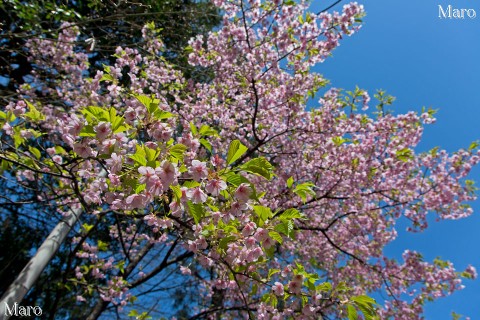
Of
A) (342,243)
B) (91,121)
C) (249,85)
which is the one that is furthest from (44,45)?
(342,243)

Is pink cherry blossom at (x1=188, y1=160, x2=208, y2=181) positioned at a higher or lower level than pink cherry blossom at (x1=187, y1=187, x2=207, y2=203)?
higher

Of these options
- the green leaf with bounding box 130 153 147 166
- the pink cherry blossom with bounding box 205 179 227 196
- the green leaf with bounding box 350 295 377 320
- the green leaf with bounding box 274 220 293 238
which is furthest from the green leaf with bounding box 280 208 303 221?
the green leaf with bounding box 130 153 147 166

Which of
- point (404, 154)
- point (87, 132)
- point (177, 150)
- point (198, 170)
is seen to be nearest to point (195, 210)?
point (198, 170)

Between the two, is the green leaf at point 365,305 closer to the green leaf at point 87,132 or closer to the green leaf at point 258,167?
the green leaf at point 258,167

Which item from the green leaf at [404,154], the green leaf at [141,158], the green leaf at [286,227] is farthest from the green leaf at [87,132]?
the green leaf at [404,154]

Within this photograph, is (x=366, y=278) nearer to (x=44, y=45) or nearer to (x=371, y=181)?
(x=371, y=181)

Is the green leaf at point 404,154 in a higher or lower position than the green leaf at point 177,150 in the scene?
higher

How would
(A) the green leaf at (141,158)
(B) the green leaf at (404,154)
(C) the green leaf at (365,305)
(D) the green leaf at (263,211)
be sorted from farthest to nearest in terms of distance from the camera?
Result: (B) the green leaf at (404,154), (C) the green leaf at (365,305), (D) the green leaf at (263,211), (A) the green leaf at (141,158)

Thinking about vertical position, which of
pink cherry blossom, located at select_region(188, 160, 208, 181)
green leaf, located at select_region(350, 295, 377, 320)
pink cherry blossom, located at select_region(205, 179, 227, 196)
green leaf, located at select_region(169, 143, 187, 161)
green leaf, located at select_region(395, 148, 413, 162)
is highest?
green leaf, located at select_region(395, 148, 413, 162)

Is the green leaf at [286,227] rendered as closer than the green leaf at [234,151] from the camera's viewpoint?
No

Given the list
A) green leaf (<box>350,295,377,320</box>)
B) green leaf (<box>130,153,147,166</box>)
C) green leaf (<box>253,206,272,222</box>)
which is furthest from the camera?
green leaf (<box>350,295,377,320</box>)

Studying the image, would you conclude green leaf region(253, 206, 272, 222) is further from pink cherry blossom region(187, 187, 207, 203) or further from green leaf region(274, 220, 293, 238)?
pink cherry blossom region(187, 187, 207, 203)

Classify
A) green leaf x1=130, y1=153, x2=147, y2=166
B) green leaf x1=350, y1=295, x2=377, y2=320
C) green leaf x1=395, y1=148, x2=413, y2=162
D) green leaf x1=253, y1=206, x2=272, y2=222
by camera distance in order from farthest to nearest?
green leaf x1=395, y1=148, x2=413, y2=162, green leaf x1=350, y1=295, x2=377, y2=320, green leaf x1=253, y1=206, x2=272, y2=222, green leaf x1=130, y1=153, x2=147, y2=166

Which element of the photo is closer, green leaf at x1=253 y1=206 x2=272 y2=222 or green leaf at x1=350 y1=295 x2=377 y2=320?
green leaf at x1=253 y1=206 x2=272 y2=222
